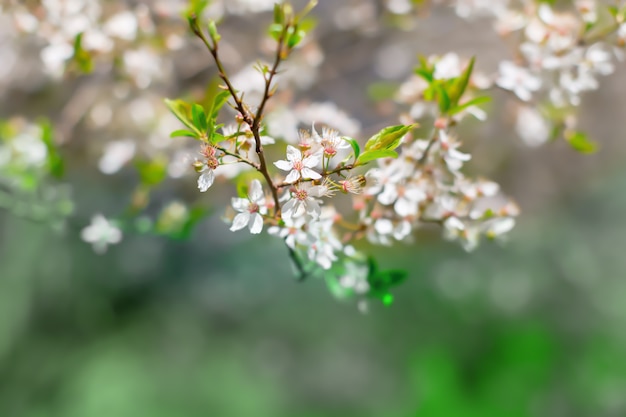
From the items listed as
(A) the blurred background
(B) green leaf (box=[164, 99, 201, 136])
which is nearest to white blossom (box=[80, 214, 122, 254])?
(B) green leaf (box=[164, 99, 201, 136])

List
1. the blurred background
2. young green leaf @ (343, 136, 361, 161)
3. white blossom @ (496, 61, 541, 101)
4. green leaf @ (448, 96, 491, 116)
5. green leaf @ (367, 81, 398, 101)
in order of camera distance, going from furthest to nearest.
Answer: the blurred background → green leaf @ (367, 81, 398, 101) → white blossom @ (496, 61, 541, 101) → green leaf @ (448, 96, 491, 116) → young green leaf @ (343, 136, 361, 161)

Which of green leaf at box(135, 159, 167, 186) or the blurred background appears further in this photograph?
the blurred background

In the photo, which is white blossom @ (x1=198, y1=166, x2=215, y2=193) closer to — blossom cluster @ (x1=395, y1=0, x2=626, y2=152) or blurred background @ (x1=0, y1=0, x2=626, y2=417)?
blossom cluster @ (x1=395, y1=0, x2=626, y2=152)

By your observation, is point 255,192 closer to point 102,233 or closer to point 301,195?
point 301,195

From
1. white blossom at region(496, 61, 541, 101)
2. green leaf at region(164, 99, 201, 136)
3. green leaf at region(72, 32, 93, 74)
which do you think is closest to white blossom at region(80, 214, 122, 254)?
green leaf at region(72, 32, 93, 74)

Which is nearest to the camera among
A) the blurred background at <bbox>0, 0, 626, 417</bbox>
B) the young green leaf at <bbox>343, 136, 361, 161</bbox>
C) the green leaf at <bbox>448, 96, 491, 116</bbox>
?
the young green leaf at <bbox>343, 136, 361, 161</bbox>

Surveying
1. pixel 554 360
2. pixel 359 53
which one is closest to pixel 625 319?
pixel 554 360

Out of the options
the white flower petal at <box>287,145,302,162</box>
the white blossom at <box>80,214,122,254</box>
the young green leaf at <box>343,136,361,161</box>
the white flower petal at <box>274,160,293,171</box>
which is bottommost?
the young green leaf at <box>343,136,361,161</box>

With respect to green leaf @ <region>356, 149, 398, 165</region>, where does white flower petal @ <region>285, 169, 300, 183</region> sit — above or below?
above

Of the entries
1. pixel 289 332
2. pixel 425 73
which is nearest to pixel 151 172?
pixel 425 73
